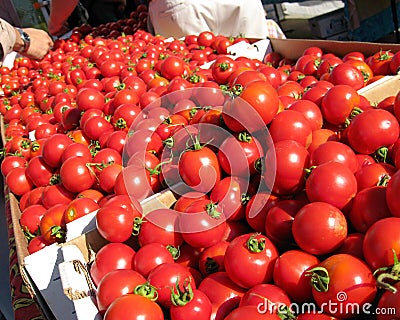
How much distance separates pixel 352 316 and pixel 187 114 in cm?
116

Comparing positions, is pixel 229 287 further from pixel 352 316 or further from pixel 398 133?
pixel 398 133

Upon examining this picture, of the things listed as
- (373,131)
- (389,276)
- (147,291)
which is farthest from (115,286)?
(373,131)

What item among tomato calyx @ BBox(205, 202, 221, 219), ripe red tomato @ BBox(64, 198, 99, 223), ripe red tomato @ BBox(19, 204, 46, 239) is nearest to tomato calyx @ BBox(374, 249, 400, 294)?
tomato calyx @ BBox(205, 202, 221, 219)

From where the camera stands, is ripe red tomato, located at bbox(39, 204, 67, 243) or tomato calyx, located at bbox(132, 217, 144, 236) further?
ripe red tomato, located at bbox(39, 204, 67, 243)

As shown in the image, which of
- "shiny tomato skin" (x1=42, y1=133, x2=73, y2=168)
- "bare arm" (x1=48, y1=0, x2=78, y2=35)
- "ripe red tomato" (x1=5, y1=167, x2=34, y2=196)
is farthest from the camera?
"bare arm" (x1=48, y1=0, x2=78, y2=35)

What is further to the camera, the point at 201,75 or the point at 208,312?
the point at 201,75

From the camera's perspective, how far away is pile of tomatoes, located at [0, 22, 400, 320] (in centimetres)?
99

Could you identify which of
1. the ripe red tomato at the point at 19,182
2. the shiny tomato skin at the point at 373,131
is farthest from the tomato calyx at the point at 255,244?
the ripe red tomato at the point at 19,182

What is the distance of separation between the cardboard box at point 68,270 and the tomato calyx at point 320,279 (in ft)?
1.95

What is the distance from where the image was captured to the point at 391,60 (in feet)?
6.77

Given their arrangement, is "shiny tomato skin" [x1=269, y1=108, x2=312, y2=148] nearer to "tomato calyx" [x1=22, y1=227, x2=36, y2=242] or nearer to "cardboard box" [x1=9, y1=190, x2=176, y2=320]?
"cardboard box" [x1=9, y1=190, x2=176, y2=320]

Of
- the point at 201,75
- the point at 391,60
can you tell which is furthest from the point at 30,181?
the point at 391,60

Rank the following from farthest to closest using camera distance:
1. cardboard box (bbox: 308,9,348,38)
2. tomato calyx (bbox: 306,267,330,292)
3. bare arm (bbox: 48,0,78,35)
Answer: cardboard box (bbox: 308,9,348,38) → bare arm (bbox: 48,0,78,35) → tomato calyx (bbox: 306,267,330,292)

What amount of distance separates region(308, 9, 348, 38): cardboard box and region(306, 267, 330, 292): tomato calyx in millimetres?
5636
